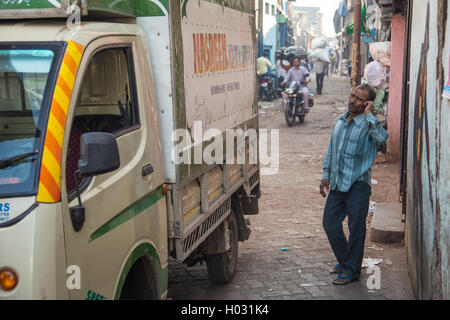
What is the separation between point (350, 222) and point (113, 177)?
2.78 m

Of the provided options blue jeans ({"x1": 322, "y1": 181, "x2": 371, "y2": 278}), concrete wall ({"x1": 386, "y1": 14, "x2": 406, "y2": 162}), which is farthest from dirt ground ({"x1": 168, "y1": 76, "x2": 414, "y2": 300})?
concrete wall ({"x1": 386, "y1": 14, "x2": 406, "y2": 162})

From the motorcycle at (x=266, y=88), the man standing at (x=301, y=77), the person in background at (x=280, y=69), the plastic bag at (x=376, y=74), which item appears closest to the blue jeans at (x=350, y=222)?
the plastic bag at (x=376, y=74)

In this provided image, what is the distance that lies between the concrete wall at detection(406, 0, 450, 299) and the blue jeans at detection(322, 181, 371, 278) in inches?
17.3

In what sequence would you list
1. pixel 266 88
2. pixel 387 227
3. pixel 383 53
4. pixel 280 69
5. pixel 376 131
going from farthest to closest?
pixel 266 88, pixel 280 69, pixel 383 53, pixel 387 227, pixel 376 131

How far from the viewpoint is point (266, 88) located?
23.1m

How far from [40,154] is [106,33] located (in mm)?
876

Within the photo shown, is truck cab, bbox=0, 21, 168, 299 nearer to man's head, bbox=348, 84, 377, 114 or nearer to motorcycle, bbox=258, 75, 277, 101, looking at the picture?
man's head, bbox=348, 84, 377, 114

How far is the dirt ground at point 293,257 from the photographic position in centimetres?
512

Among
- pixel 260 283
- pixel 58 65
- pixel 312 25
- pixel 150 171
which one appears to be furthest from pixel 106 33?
pixel 312 25

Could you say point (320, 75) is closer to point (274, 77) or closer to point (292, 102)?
point (274, 77)

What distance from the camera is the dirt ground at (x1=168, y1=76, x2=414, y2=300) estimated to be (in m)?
5.12

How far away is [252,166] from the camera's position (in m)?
6.12

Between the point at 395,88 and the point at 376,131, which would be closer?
the point at 376,131

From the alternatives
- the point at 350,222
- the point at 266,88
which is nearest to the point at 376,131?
the point at 350,222
